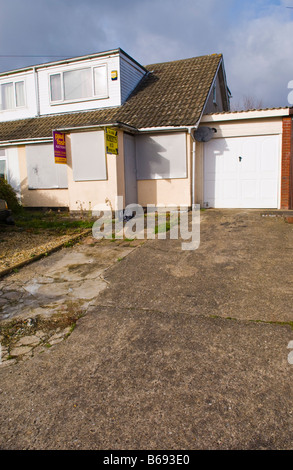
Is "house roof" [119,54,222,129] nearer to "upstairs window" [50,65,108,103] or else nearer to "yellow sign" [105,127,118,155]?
"upstairs window" [50,65,108,103]

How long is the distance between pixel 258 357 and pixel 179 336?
830 millimetres

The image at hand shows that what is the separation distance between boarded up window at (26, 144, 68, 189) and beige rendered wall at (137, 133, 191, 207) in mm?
2963

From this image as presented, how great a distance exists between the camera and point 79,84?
13.7 m

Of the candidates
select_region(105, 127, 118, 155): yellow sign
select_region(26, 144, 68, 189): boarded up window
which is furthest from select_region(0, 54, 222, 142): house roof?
select_region(26, 144, 68, 189): boarded up window

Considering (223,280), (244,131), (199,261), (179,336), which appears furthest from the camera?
(244,131)

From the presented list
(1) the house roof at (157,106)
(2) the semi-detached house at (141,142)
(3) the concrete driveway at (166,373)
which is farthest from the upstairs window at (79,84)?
(3) the concrete driveway at (166,373)

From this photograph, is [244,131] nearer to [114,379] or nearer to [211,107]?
[211,107]

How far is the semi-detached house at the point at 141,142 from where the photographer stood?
35.4 ft

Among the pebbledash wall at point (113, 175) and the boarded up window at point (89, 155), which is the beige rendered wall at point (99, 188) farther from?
the boarded up window at point (89, 155)

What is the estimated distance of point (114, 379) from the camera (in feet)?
9.68

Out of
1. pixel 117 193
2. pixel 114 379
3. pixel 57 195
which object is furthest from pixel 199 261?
pixel 57 195

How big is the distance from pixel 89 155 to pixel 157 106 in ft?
11.3

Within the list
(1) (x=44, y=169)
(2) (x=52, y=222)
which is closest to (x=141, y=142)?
(1) (x=44, y=169)

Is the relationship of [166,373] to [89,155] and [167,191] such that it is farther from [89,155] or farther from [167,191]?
[167,191]
